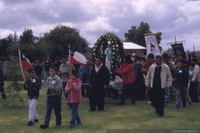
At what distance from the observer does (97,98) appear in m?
12.5

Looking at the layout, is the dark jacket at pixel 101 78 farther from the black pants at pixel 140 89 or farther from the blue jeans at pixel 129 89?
the black pants at pixel 140 89

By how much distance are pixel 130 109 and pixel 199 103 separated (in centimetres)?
313

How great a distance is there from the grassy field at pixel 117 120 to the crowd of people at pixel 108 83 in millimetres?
305

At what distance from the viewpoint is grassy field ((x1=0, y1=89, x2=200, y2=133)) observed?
9.16 metres

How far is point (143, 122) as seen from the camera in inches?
393

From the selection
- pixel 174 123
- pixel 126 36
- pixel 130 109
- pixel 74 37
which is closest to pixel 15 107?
pixel 130 109

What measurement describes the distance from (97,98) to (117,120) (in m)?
2.24

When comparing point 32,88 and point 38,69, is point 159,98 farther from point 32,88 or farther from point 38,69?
point 38,69

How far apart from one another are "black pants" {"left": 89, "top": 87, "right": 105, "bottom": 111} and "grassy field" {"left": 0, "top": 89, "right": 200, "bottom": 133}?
278 millimetres

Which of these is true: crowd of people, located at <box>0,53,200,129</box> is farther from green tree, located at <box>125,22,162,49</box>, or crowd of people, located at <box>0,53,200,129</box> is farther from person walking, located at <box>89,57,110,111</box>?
green tree, located at <box>125,22,162,49</box>

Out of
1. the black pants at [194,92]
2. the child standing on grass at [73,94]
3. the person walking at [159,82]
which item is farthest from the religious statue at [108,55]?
the child standing on grass at [73,94]

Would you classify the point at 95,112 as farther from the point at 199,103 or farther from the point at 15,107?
the point at 199,103

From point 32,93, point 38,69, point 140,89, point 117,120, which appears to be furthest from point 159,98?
point 38,69

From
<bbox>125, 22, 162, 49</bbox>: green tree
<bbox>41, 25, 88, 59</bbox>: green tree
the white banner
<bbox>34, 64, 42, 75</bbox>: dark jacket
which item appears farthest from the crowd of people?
<bbox>41, 25, 88, 59</bbox>: green tree
